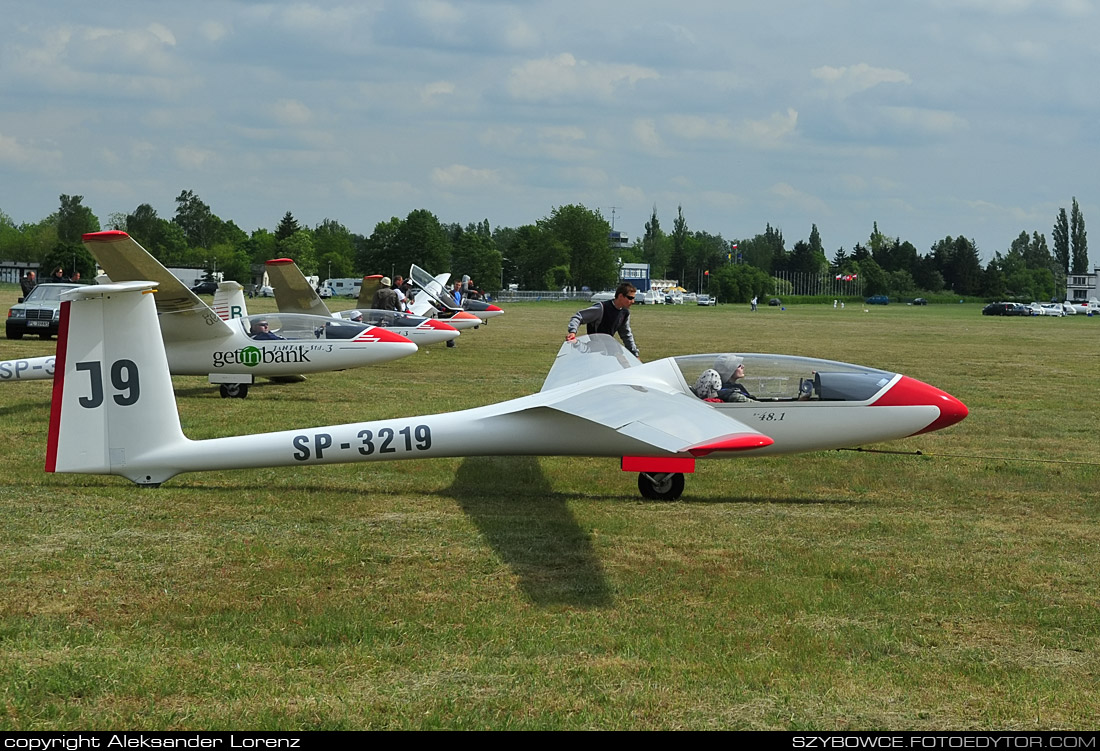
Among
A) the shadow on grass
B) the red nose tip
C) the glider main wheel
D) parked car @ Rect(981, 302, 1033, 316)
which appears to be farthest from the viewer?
parked car @ Rect(981, 302, 1033, 316)

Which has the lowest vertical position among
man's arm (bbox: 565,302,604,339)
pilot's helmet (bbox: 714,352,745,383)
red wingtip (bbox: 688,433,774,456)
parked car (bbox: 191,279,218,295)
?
red wingtip (bbox: 688,433,774,456)

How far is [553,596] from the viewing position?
6.87 metres

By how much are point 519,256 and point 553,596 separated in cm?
14827

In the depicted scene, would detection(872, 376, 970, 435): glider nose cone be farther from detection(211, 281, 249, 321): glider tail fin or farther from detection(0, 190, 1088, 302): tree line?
detection(0, 190, 1088, 302): tree line

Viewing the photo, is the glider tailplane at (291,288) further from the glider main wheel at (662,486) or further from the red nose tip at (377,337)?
the glider main wheel at (662,486)

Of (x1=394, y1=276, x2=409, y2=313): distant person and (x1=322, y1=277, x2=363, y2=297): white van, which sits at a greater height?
(x1=322, y1=277, x2=363, y2=297): white van

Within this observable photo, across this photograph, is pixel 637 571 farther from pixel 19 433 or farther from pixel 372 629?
pixel 19 433

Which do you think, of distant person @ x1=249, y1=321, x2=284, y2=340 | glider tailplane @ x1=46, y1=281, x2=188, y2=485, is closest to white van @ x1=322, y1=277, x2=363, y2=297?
distant person @ x1=249, y1=321, x2=284, y2=340

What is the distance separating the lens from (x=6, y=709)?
486 centimetres

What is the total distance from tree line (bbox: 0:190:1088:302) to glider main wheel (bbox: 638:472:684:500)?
383 ft

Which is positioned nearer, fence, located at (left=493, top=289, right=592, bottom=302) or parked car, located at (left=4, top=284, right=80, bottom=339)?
parked car, located at (left=4, top=284, right=80, bottom=339)

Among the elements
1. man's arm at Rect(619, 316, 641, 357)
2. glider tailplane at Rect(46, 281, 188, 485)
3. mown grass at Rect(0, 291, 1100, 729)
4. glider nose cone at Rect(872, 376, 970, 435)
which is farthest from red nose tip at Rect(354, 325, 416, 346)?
glider nose cone at Rect(872, 376, 970, 435)

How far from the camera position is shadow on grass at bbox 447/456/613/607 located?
7.07 m

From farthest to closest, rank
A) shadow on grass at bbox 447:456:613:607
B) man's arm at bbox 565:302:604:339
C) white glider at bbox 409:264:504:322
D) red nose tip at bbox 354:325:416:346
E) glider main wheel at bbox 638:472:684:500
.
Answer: white glider at bbox 409:264:504:322 → red nose tip at bbox 354:325:416:346 → man's arm at bbox 565:302:604:339 → glider main wheel at bbox 638:472:684:500 → shadow on grass at bbox 447:456:613:607
